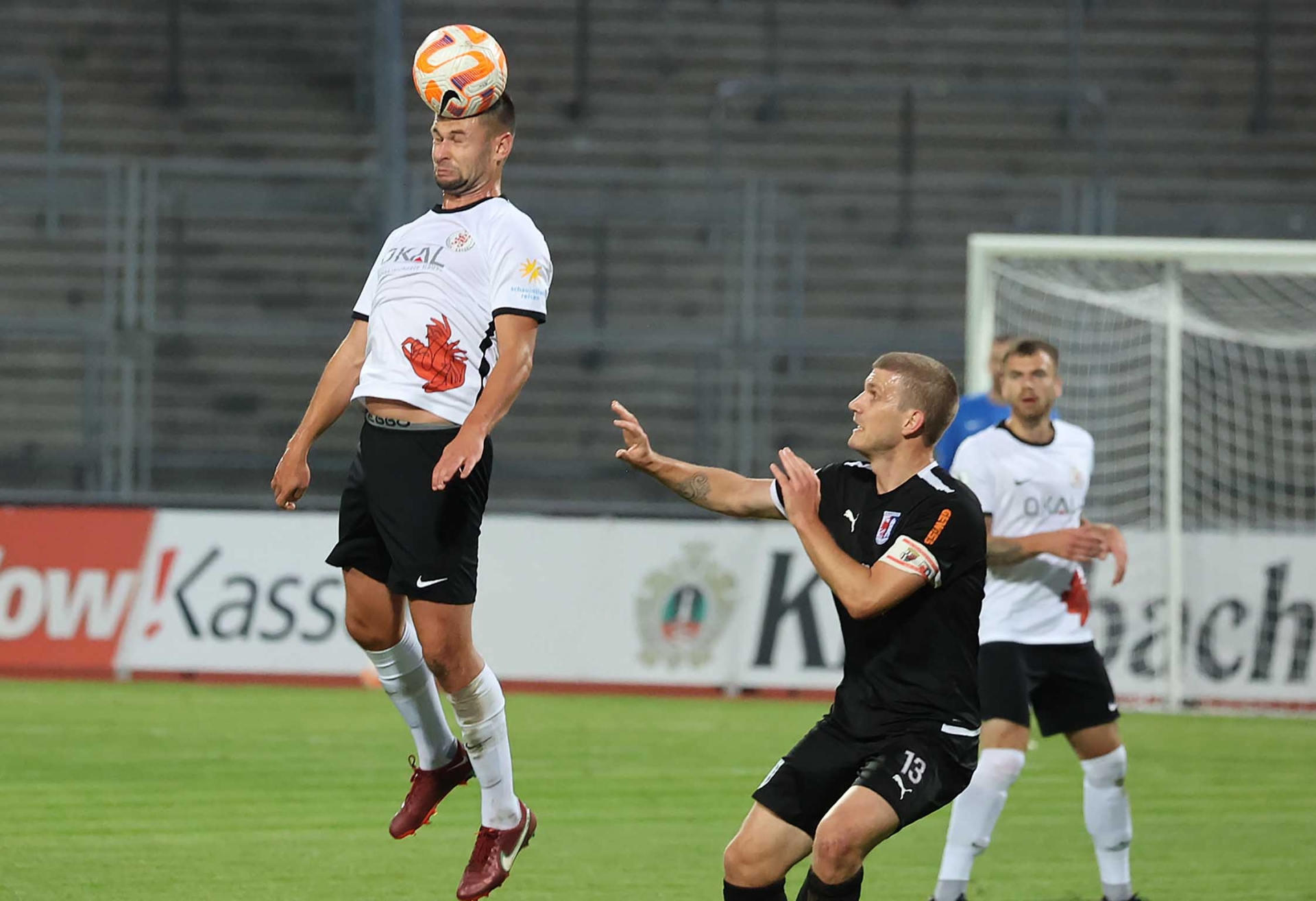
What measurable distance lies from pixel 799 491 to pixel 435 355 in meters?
1.25

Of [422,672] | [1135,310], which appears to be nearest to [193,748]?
[422,672]

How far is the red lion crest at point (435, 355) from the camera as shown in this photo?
17.3 ft

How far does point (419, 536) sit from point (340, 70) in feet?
47.7

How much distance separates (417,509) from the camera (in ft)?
17.2

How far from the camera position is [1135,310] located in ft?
41.0

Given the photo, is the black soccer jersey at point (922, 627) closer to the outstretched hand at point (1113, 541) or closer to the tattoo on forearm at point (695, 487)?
the tattoo on forearm at point (695, 487)

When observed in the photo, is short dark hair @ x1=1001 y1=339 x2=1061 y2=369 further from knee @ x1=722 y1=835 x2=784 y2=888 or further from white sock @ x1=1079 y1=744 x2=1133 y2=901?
knee @ x1=722 y1=835 x2=784 y2=888

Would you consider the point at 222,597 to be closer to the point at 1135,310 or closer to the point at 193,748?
the point at 193,748

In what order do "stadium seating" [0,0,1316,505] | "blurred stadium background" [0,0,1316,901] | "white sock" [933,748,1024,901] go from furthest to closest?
1. "stadium seating" [0,0,1316,505]
2. "blurred stadium background" [0,0,1316,901]
3. "white sock" [933,748,1024,901]

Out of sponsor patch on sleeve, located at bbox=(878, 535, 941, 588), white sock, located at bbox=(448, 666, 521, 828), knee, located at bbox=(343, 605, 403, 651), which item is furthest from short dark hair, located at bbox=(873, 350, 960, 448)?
knee, located at bbox=(343, 605, 403, 651)

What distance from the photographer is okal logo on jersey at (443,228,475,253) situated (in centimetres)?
530

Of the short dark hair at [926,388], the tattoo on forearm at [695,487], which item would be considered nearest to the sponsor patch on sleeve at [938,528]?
the short dark hair at [926,388]

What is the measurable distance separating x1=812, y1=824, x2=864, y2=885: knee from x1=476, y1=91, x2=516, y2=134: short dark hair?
7.29ft

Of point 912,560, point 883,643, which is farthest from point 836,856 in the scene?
point 912,560
